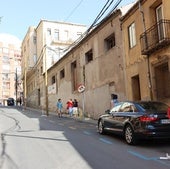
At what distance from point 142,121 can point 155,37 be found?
680 cm

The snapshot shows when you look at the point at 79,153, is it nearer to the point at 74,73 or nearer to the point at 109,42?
the point at 109,42

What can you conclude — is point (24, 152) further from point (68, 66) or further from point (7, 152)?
point (68, 66)

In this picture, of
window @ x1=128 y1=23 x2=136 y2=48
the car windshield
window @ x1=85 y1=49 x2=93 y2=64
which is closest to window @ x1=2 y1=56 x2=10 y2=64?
window @ x1=85 y1=49 x2=93 y2=64

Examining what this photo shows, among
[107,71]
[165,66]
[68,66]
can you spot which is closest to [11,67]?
[68,66]

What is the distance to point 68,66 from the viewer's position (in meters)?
35.6

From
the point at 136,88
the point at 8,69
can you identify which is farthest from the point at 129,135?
the point at 8,69

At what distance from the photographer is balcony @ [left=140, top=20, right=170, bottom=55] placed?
52.8 ft

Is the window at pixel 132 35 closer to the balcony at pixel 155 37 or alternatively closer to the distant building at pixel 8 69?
the balcony at pixel 155 37

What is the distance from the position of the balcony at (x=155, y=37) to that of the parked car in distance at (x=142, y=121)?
4.25 metres

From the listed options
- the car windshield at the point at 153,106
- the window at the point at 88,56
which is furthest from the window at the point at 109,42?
the car windshield at the point at 153,106

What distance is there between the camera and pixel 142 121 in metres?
11.5

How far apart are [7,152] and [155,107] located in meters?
5.10

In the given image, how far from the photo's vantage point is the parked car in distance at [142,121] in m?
11.3

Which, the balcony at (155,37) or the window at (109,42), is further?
the window at (109,42)
